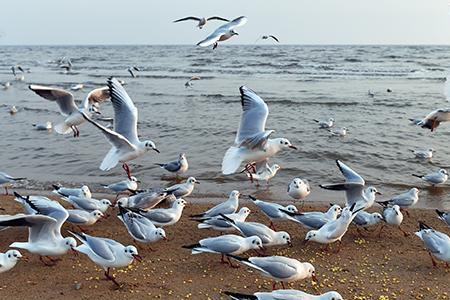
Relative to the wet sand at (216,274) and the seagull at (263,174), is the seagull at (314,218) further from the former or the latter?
the seagull at (263,174)

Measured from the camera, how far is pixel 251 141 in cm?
814

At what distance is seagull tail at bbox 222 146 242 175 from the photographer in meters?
8.05

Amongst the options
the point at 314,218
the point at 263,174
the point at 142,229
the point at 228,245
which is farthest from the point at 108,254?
the point at 263,174

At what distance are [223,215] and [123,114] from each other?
3.02 metres

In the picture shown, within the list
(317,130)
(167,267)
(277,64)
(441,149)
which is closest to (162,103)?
(317,130)

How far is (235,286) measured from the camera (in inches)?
239

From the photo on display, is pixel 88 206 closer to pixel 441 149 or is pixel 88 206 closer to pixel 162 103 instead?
pixel 441 149

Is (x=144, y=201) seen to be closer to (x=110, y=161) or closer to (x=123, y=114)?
(x=110, y=161)

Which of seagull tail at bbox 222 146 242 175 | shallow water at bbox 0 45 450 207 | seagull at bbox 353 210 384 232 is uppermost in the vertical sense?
seagull tail at bbox 222 146 242 175

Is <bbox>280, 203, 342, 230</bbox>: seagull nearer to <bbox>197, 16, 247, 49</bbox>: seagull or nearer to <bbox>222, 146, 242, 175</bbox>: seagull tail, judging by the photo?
<bbox>222, 146, 242, 175</bbox>: seagull tail

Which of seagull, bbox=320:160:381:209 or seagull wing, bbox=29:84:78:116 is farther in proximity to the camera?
seagull wing, bbox=29:84:78:116

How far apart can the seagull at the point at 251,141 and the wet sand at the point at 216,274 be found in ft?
4.36

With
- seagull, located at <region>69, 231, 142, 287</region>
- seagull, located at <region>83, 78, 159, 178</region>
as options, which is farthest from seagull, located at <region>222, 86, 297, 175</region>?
seagull, located at <region>69, 231, 142, 287</region>

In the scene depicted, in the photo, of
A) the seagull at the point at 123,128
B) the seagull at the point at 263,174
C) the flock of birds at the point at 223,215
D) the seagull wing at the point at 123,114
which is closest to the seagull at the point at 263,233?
the flock of birds at the point at 223,215
